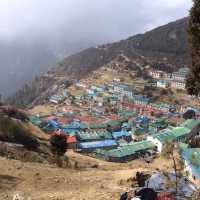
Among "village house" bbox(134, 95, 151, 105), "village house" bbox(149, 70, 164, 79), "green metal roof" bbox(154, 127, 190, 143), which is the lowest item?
"green metal roof" bbox(154, 127, 190, 143)

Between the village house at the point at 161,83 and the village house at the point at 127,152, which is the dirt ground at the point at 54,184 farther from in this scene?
the village house at the point at 161,83

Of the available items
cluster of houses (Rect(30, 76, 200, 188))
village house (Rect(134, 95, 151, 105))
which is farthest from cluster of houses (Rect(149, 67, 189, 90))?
village house (Rect(134, 95, 151, 105))

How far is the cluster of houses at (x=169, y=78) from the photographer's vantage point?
130500 millimetres

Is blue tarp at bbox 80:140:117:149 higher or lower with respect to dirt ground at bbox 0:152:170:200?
lower

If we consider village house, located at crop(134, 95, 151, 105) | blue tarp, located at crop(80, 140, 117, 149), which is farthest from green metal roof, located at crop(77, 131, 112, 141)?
village house, located at crop(134, 95, 151, 105)

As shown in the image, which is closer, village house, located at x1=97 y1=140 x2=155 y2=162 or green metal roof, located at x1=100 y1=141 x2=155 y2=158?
village house, located at x1=97 y1=140 x2=155 y2=162

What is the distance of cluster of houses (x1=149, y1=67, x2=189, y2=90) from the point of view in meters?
130

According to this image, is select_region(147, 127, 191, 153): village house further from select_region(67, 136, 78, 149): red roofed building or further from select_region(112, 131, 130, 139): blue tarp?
select_region(67, 136, 78, 149): red roofed building

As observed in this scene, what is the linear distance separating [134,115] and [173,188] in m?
89.3

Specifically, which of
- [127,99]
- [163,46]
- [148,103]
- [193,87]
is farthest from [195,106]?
[193,87]

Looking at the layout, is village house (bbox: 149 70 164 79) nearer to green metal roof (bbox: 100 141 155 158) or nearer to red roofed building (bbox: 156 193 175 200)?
green metal roof (bbox: 100 141 155 158)

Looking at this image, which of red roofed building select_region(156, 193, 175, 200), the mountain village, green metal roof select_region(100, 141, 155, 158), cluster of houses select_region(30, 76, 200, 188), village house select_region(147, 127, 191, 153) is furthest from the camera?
village house select_region(147, 127, 191, 153)

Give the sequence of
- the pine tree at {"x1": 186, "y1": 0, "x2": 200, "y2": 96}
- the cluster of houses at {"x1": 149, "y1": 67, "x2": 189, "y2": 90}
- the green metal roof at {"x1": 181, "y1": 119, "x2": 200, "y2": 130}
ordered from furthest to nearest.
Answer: the cluster of houses at {"x1": 149, "y1": 67, "x2": 189, "y2": 90}
the green metal roof at {"x1": 181, "y1": 119, "x2": 200, "y2": 130}
the pine tree at {"x1": 186, "y1": 0, "x2": 200, "y2": 96}

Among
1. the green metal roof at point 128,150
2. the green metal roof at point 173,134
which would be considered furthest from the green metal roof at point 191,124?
the green metal roof at point 128,150
